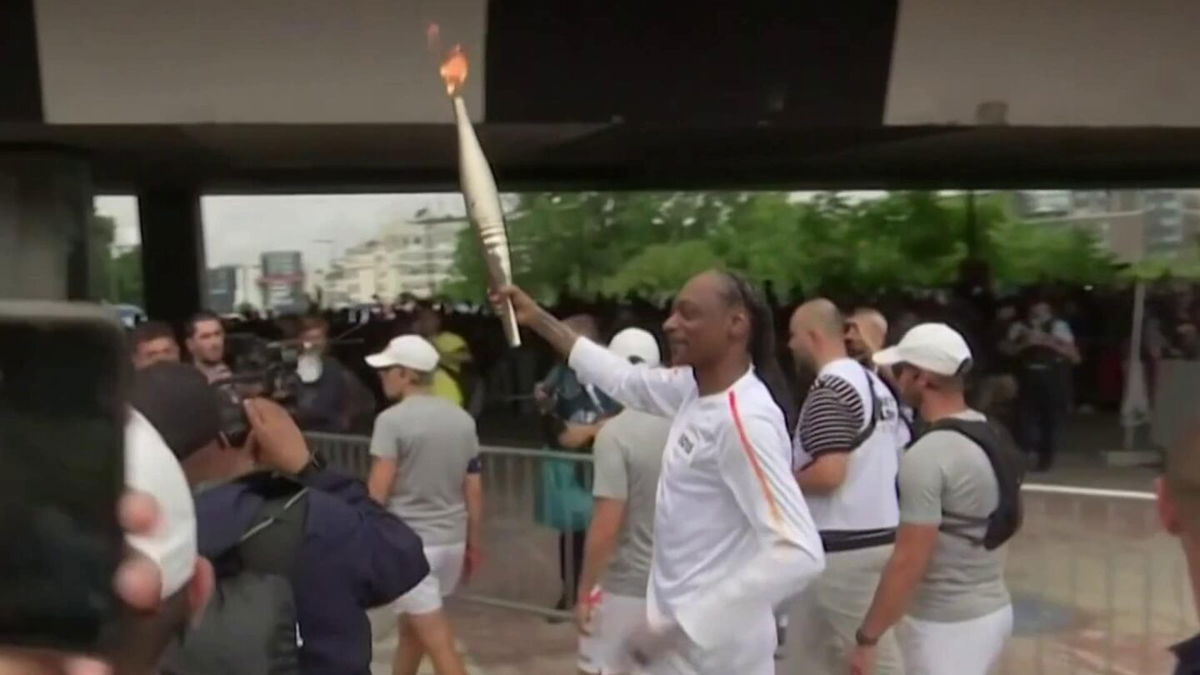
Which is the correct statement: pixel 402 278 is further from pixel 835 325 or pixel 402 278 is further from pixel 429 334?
pixel 835 325

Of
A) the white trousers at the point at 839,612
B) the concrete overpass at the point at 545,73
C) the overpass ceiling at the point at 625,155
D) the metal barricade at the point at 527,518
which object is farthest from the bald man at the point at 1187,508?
the overpass ceiling at the point at 625,155

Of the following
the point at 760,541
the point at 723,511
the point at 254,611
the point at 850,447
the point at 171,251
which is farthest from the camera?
the point at 171,251

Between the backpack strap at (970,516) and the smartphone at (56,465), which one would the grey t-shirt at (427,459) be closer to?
the backpack strap at (970,516)

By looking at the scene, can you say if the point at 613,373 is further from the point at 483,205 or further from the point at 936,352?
the point at 936,352

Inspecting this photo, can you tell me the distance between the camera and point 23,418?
127 cm

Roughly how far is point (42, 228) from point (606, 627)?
25.4 feet

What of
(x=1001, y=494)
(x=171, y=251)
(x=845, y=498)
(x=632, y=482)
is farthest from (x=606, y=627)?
(x=171, y=251)

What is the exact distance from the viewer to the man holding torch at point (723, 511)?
3.36 m

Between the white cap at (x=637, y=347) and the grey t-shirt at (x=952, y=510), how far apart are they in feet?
6.37

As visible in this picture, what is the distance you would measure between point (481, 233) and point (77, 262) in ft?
27.6

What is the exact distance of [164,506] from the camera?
1.52m

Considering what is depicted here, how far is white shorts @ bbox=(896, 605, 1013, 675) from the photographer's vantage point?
440 centimetres

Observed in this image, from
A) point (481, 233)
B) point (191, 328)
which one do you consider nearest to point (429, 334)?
point (191, 328)

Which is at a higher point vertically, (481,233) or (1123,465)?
(481,233)
